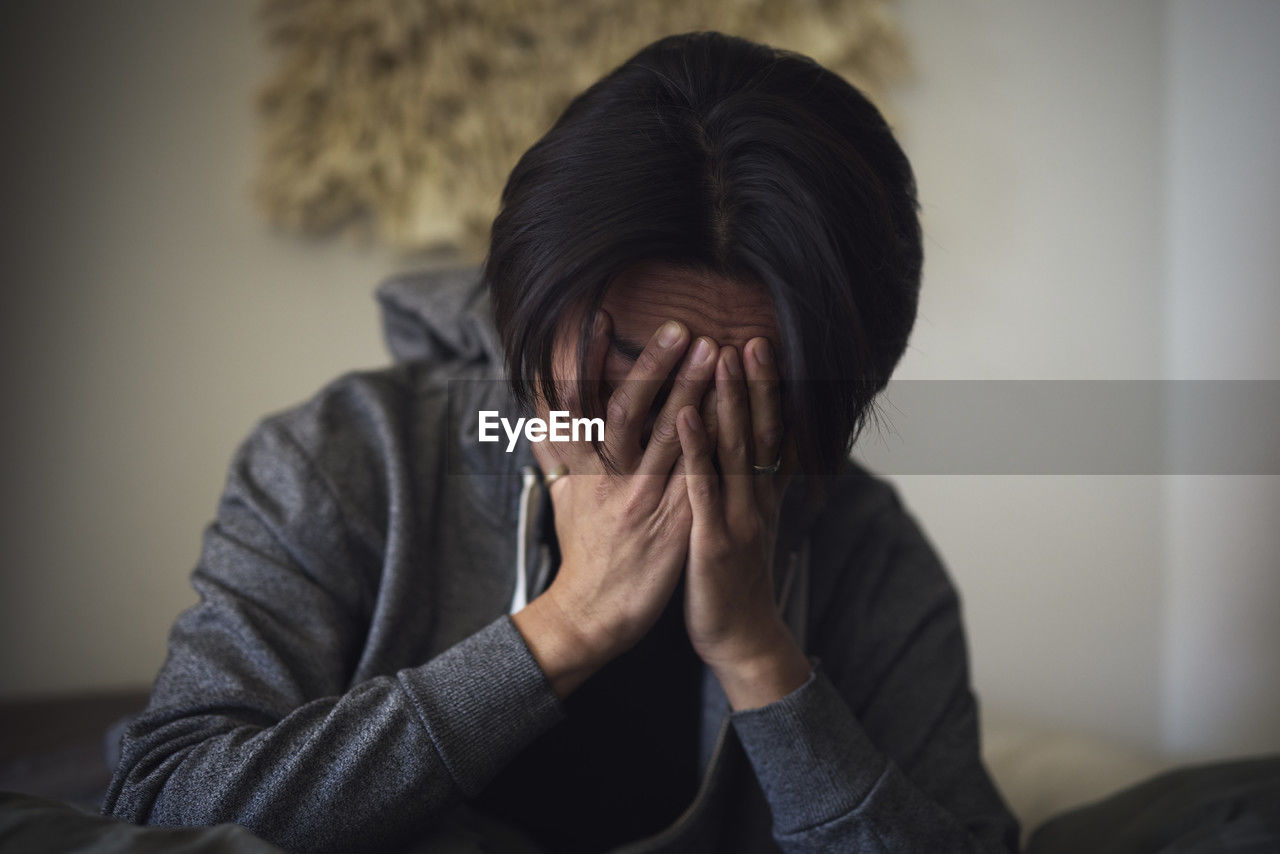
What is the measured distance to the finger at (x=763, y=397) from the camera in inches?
23.2

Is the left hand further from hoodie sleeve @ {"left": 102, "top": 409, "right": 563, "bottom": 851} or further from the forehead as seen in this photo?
hoodie sleeve @ {"left": 102, "top": 409, "right": 563, "bottom": 851}

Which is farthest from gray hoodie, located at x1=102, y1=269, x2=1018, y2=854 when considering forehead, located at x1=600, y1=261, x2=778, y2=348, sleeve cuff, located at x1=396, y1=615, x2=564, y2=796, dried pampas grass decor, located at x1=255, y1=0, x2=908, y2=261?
dried pampas grass decor, located at x1=255, y1=0, x2=908, y2=261

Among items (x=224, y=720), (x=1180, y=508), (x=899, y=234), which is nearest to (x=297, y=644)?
(x=224, y=720)

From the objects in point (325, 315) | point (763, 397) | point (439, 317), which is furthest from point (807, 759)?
point (325, 315)

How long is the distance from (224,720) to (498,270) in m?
0.38

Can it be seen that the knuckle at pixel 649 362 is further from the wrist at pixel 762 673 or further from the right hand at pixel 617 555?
the wrist at pixel 762 673

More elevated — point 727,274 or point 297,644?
point 727,274

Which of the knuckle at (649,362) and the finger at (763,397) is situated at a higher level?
the knuckle at (649,362)

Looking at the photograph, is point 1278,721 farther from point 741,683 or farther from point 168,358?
point 168,358

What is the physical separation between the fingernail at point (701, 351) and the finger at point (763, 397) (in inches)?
1.1

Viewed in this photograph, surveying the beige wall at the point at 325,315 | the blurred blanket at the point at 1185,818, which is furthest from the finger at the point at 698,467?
the beige wall at the point at 325,315

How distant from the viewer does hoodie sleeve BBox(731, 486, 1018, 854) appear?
0.66m

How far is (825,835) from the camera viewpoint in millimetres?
653

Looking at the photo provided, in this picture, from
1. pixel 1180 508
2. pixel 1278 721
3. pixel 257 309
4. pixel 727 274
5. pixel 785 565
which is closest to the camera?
pixel 727 274
